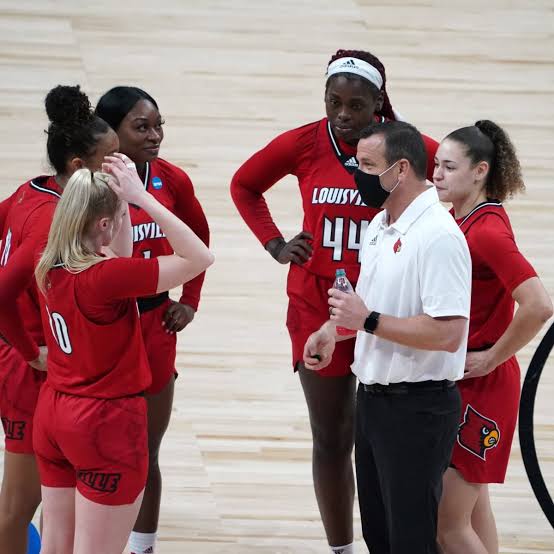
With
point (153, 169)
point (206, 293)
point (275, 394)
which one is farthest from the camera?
point (206, 293)

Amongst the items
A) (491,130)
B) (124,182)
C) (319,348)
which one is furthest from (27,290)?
(491,130)

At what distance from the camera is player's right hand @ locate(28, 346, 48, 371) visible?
3307 mm

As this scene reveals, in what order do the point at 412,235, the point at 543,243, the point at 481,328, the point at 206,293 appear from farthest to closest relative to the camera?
the point at 543,243, the point at 206,293, the point at 481,328, the point at 412,235

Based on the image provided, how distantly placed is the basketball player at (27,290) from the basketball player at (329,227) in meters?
0.68

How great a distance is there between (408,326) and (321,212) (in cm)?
78

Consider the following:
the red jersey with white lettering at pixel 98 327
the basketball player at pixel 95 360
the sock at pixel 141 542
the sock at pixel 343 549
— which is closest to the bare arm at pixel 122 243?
the basketball player at pixel 95 360

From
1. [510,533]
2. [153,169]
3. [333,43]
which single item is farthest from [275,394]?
[333,43]

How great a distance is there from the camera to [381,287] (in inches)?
122

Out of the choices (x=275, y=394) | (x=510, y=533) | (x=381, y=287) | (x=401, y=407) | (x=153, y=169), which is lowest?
(x=510, y=533)

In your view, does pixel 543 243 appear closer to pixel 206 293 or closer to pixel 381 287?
pixel 206 293

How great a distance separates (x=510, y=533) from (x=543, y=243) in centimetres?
244

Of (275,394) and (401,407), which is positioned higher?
(401,407)

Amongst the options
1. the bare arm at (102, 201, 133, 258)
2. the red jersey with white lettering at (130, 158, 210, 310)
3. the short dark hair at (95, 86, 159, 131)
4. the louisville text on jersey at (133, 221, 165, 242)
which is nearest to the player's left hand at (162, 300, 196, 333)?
the red jersey with white lettering at (130, 158, 210, 310)

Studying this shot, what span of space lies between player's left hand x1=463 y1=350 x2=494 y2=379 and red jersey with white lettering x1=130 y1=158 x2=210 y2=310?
100 centimetres
